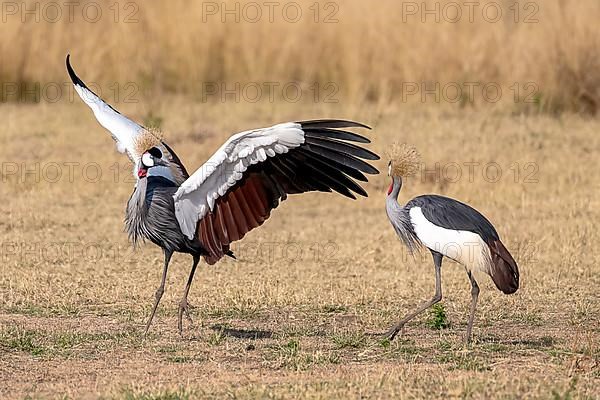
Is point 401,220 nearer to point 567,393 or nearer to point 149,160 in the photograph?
point 149,160

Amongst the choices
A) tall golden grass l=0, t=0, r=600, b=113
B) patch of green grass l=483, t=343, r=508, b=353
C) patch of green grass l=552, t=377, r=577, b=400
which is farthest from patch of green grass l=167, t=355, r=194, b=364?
tall golden grass l=0, t=0, r=600, b=113

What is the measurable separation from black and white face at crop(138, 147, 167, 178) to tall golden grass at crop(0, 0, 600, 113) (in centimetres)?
604

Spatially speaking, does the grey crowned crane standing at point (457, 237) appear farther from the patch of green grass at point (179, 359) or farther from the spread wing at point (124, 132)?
the spread wing at point (124, 132)

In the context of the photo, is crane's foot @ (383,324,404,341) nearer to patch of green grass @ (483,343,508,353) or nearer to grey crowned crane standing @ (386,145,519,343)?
grey crowned crane standing @ (386,145,519,343)

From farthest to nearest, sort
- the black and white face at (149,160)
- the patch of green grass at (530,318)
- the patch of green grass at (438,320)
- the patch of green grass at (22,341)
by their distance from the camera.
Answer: the patch of green grass at (530,318) < the patch of green grass at (438,320) < the black and white face at (149,160) < the patch of green grass at (22,341)

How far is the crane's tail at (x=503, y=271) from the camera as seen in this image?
19.0 ft

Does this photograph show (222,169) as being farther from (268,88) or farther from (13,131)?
(268,88)

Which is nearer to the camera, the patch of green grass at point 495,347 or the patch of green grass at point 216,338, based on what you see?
the patch of green grass at point 495,347

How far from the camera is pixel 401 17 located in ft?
41.3

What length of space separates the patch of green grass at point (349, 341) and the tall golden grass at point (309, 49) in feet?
20.7

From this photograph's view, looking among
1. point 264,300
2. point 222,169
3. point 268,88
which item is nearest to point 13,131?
point 268,88

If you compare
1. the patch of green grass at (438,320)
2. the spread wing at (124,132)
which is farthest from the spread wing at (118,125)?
the patch of green grass at (438,320)

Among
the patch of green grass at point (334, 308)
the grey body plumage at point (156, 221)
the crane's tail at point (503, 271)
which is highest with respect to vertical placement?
the grey body plumage at point (156, 221)

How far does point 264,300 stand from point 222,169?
1246 mm
